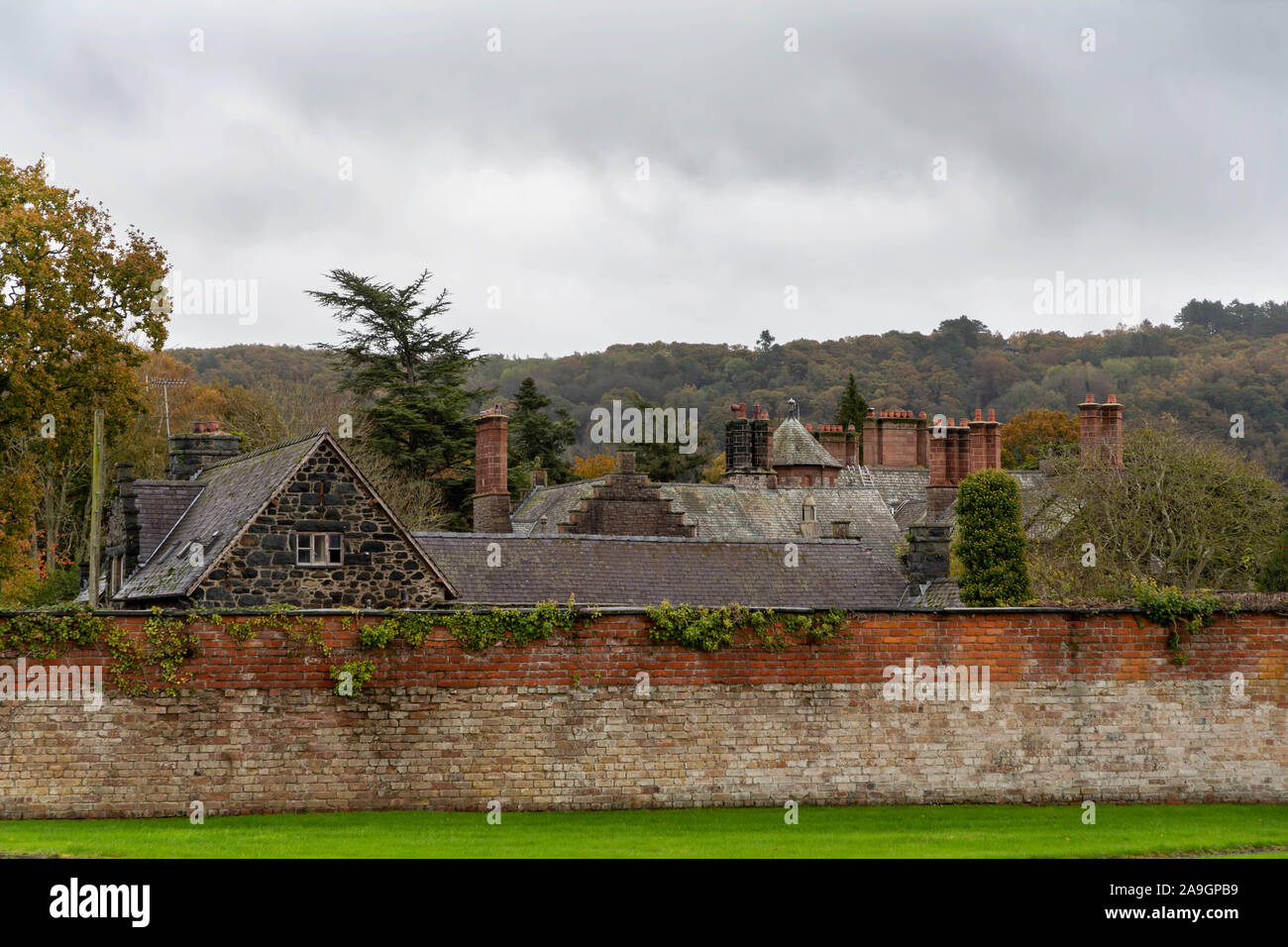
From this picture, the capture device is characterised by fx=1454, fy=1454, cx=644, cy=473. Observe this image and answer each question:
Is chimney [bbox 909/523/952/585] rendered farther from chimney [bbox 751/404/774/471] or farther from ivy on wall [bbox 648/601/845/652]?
chimney [bbox 751/404/774/471]

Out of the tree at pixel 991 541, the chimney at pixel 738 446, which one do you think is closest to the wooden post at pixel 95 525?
the tree at pixel 991 541

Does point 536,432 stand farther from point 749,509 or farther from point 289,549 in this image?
point 289,549

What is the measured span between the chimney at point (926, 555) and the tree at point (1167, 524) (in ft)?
16.4

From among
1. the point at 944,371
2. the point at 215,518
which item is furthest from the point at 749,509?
the point at 944,371

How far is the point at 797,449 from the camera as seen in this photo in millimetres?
63781

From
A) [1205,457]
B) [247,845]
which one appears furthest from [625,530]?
[247,845]

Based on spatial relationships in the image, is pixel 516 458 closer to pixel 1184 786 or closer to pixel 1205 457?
pixel 1205 457

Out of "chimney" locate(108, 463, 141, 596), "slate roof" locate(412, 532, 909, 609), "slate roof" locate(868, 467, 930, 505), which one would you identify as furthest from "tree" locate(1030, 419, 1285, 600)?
"chimney" locate(108, 463, 141, 596)

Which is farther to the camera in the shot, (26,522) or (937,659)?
(26,522)

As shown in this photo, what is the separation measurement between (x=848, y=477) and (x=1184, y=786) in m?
42.6

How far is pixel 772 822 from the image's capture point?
18719 mm

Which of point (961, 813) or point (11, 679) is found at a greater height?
point (11, 679)

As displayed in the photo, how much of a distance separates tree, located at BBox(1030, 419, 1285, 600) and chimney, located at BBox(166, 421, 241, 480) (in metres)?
21.6

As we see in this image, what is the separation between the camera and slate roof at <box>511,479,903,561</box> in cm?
4934
